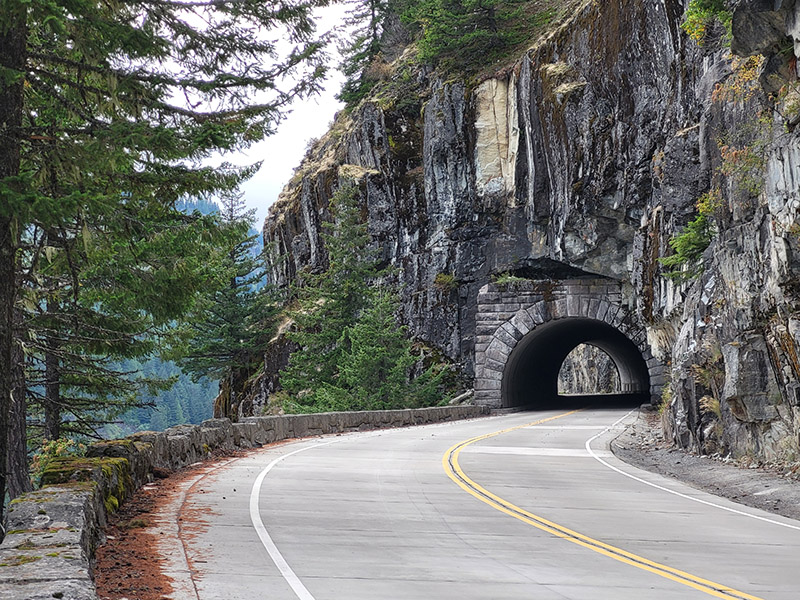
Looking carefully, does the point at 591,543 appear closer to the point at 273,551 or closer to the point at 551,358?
the point at 273,551

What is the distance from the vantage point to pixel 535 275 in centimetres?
4578

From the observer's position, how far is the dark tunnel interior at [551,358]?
45875mm

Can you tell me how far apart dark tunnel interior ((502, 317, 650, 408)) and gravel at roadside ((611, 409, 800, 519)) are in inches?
759

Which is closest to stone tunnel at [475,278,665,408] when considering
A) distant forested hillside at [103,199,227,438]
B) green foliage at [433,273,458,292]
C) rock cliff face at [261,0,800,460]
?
rock cliff face at [261,0,800,460]

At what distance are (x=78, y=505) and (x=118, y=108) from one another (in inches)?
236

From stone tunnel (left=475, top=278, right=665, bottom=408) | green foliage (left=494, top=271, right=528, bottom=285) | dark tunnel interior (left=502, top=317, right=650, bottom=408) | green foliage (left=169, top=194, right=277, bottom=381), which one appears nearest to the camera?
stone tunnel (left=475, top=278, right=665, bottom=408)

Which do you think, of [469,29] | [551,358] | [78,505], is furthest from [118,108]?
[551,358]

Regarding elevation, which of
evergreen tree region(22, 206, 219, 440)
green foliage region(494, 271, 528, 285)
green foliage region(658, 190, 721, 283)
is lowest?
evergreen tree region(22, 206, 219, 440)

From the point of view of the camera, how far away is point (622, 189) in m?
38.0

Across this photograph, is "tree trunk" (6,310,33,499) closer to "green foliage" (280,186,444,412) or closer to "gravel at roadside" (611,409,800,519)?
"gravel at roadside" (611,409,800,519)

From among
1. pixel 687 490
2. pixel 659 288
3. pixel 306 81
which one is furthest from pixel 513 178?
pixel 306 81

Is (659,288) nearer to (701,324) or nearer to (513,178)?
(701,324)

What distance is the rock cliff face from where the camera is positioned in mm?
Answer: 18062

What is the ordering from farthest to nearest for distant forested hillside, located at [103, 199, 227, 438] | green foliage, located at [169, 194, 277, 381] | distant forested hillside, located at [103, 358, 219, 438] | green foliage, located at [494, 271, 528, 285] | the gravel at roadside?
distant forested hillside, located at [103, 358, 219, 438] → distant forested hillside, located at [103, 199, 227, 438] → green foliage, located at [169, 194, 277, 381] → green foliage, located at [494, 271, 528, 285] → the gravel at roadside
